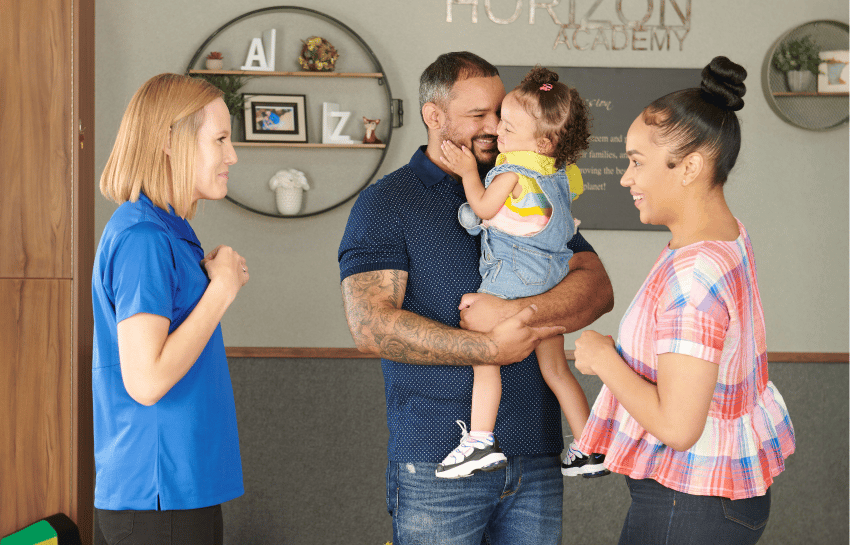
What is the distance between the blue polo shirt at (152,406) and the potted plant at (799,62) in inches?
117

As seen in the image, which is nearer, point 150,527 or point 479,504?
point 150,527

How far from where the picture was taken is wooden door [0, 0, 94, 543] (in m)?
2.51

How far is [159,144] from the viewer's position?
1329 millimetres

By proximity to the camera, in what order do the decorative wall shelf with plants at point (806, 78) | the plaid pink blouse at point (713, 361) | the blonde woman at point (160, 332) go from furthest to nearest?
the decorative wall shelf with plants at point (806, 78), the blonde woman at point (160, 332), the plaid pink blouse at point (713, 361)

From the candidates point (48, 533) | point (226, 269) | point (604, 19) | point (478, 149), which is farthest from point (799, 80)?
point (48, 533)

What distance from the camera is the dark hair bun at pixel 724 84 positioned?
3.92ft

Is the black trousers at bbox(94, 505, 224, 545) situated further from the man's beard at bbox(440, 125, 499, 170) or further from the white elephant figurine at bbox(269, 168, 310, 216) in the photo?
the white elephant figurine at bbox(269, 168, 310, 216)

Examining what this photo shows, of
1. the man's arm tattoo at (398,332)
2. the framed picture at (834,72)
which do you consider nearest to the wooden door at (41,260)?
the man's arm tattoo at (398,332)

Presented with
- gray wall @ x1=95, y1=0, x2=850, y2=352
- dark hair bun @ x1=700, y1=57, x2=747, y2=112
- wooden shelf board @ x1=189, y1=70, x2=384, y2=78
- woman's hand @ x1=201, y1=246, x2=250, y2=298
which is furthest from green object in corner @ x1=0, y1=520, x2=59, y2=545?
dark hair bun @ x1=700, y1=57, x2=747, y2=112

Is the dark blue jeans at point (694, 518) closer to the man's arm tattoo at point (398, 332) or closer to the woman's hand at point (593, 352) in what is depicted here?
the woman's hand at point (593, 352)

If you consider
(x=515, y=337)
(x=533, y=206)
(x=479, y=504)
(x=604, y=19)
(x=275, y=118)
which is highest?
(x=604, y=19)

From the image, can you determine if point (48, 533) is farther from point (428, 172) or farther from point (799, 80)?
point (799, 80)

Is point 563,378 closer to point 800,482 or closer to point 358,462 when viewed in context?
point 358,462

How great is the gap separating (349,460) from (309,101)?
5.61 ft
